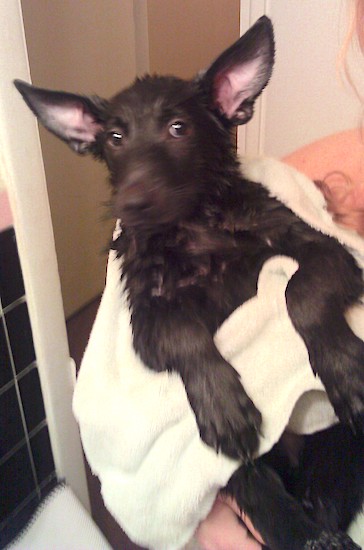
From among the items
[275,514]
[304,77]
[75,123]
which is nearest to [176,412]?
[275,514]

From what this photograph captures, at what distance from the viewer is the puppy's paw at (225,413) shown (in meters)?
0.82

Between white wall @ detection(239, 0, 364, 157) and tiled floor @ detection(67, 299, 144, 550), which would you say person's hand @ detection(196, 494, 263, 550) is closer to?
tiled floor @ detection(67, 299, 144, 550)

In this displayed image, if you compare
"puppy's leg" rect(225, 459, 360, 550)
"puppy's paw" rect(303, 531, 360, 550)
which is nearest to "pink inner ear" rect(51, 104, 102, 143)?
"puppy's leg" rect(225, 459, 360, 550)

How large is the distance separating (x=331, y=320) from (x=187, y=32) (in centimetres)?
300

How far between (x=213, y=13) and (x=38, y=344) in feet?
10.1

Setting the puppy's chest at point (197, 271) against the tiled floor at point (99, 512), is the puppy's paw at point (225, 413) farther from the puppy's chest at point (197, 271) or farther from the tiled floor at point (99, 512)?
the tiled floor at point (99, 512)

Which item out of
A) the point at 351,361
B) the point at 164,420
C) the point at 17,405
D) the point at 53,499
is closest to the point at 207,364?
the point at 164,420

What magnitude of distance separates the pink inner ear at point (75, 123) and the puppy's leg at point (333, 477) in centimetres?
81

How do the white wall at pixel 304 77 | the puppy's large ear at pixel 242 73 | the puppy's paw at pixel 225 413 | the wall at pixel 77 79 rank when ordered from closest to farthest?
Answer: the puppy's paw at pixel 225 413, the puppy's large ear at pixel 242 73, the white wall at pixel 304 77, the wall at pixel 77 79

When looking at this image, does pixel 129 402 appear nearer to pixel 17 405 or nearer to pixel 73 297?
pixel 17 405

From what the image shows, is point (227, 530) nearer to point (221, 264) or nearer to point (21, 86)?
point (221, 264)

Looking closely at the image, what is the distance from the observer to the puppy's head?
940 millimetres

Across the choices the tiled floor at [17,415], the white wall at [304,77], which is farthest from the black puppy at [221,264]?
the white wall at [304,77]

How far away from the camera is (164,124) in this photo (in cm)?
104
